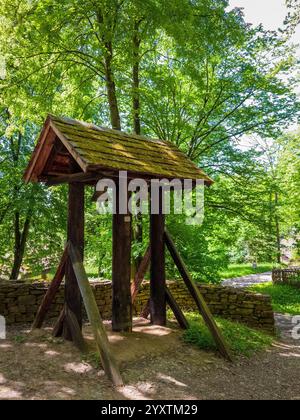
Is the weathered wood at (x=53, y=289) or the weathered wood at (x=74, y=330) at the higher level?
the weathered wood at (x=53, y=289)

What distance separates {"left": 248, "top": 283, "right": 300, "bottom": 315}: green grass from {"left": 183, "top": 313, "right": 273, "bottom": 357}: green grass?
5.64m

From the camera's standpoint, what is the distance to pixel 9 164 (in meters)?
11.8

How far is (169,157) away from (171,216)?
3654 millimetres

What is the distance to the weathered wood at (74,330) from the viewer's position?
5.47m

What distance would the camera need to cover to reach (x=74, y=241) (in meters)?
5.94

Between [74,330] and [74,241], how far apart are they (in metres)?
1.44

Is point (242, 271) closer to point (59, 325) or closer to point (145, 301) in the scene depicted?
point (145, 301)

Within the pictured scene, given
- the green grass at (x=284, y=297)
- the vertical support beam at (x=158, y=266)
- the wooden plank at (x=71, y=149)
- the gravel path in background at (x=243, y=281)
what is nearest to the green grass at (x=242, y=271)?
the gravel path in background at (x=243, y=281)

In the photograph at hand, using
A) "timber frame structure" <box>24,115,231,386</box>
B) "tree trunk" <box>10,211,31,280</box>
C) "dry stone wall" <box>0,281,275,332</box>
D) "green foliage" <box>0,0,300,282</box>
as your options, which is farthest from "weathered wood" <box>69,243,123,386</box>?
"tree trunk" <box>10,211,31,280</box>

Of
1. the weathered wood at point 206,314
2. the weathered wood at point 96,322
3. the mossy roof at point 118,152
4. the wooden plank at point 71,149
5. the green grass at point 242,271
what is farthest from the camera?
the green grass at point 242,271

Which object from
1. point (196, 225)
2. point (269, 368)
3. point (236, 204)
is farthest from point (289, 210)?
point (269, 368)

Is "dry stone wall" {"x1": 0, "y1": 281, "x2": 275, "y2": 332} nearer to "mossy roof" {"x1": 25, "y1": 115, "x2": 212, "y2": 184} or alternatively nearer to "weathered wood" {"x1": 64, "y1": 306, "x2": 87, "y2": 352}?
"weathered wood" {"x1": 64, "y1": 306, "x2": 87, "y2": 352}

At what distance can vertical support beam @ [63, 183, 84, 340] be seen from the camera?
19.3ft

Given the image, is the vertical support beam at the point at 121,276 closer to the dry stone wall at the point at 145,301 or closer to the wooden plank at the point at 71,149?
the wooden plank at the point at 71,149
